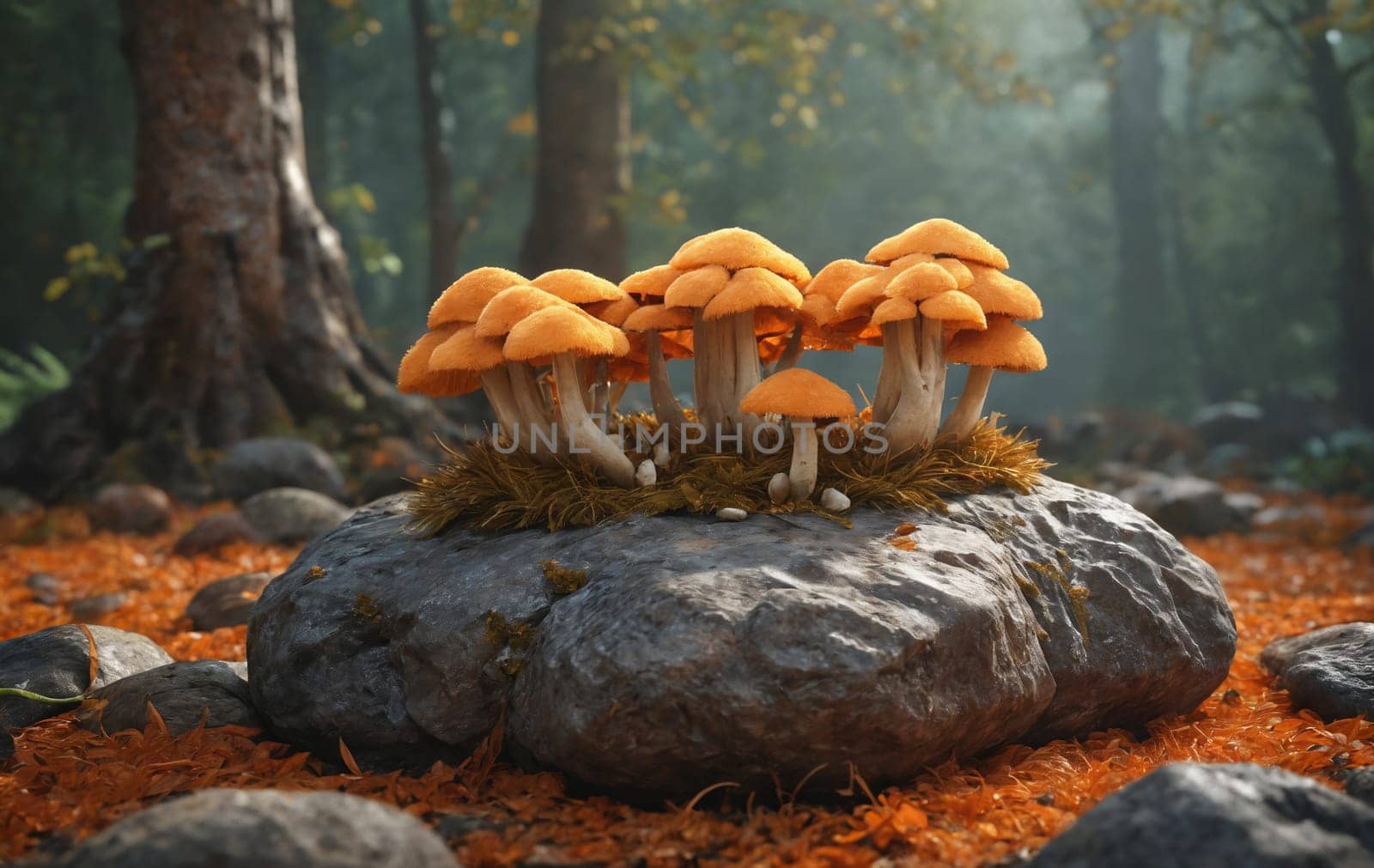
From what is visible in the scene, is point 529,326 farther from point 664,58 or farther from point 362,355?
point 664,58

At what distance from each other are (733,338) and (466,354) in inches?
47.4

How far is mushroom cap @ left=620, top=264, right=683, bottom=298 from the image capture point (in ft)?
14.5

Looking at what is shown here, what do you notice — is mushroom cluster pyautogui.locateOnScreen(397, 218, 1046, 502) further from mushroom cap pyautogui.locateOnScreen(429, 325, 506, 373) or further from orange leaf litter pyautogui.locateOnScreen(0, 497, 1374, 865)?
orange leaf litter pyautogui.locateOnScreen(0, 497, 1374, 865)

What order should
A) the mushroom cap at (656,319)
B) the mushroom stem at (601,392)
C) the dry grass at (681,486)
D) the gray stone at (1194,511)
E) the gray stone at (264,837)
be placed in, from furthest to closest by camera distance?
the gray stone at (1194,511) < the mushroom stem at (601,392) < the mushroom cap at (656,319) < the dry grass at (681,486) < the gray stone at (264,837)

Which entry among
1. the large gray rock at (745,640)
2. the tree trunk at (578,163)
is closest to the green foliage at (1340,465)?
the tree trunk at (578,163)

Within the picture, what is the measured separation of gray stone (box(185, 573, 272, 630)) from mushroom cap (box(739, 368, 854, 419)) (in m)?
3.36

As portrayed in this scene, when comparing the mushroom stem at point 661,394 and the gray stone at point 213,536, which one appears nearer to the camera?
the mushroom stem at point 661,394

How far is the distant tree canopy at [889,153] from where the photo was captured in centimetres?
1483

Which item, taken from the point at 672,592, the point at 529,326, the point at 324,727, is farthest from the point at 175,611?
the point at 672,592

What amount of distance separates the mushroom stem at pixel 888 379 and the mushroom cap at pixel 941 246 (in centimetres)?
32

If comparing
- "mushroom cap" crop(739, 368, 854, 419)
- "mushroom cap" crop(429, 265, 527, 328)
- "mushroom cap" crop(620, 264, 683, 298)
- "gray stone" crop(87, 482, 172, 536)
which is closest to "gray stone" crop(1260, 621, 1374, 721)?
"mushroom cap" crop(739, 368, 854, 419)

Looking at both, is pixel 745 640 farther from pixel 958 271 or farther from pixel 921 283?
pixel 958 271

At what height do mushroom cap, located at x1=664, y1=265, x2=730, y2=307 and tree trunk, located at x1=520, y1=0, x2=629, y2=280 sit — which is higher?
tree trunk, located at x1=520, y1=0, x2=629, y2=280

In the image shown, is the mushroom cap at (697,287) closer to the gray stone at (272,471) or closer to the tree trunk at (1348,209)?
the gray stone at (272,471)
